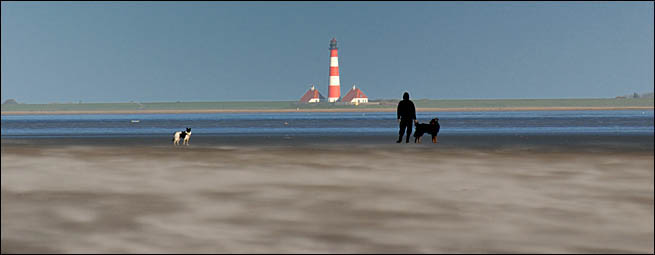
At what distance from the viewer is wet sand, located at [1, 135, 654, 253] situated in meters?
8.50

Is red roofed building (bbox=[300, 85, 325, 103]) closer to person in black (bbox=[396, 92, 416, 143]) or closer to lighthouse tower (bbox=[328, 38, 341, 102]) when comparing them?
lighthouse tower (bbox=[328, 38, 341, 102])

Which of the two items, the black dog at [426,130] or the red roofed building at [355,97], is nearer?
the black dog at [426,130]

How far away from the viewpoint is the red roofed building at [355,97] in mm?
189500

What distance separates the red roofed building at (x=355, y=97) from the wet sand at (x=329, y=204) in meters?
170

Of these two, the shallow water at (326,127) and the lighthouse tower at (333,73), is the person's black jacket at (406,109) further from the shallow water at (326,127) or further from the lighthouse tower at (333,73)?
the lighthouse tower at (333,73)

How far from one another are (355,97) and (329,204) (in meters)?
179

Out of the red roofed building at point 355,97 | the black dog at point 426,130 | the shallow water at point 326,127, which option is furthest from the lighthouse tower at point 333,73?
the black dog at point 426,130

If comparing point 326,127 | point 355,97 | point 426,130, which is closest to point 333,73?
point 355,97

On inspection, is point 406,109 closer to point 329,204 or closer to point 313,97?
point 329,204

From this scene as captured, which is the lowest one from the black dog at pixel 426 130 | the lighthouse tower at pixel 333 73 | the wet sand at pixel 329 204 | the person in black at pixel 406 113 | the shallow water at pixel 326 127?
the wet sand at pixel 329 204

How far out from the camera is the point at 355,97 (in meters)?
190

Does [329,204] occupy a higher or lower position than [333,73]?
lower

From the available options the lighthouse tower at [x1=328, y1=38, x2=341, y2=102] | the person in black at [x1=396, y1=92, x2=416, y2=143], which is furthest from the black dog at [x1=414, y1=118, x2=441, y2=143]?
the lighthouse tower at [x1=328, y1=38, x2=341, y2=102]

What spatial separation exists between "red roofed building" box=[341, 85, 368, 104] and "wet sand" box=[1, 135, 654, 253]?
170m
